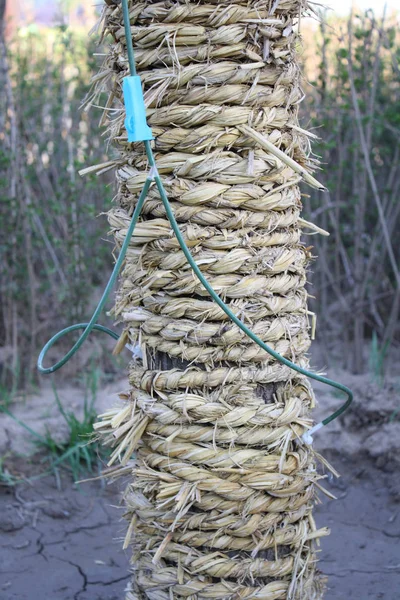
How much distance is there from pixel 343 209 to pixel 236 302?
294 cm

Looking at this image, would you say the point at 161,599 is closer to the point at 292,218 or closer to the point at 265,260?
the point at 265,260

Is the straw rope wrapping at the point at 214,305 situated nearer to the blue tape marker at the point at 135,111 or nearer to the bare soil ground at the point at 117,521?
the blue tape marker at the point at 135,111

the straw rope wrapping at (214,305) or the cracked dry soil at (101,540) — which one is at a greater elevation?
the straw rope wrapping at (214,305)

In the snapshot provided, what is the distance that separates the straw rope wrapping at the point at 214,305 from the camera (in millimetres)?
1307

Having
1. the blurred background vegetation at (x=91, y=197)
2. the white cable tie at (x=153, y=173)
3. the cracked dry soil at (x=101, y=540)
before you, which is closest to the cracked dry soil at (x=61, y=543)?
the cracked dry soil at (x=101, y=540)

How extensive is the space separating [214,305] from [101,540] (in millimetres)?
1459

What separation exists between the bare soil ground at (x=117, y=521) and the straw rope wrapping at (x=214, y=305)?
0.57m

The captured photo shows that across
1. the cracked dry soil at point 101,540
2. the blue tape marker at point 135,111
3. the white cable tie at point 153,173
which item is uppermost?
the blue tape marker at point 135,111

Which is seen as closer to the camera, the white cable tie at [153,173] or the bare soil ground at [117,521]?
the white cable tie at [153,173]

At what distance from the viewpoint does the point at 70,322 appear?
3619 millimetres

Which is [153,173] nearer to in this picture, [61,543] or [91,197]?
[61,543]

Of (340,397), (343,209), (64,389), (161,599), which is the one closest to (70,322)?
(64,389)

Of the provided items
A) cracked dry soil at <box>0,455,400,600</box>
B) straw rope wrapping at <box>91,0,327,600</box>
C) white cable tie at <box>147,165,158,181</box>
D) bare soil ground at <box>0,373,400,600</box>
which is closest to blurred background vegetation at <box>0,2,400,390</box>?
bare soil ground at <box>0,373,400,600</box>

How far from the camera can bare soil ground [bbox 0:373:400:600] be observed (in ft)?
7.00
